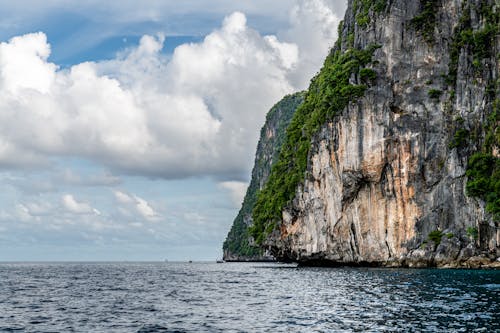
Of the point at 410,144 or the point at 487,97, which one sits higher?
the point at 487,97

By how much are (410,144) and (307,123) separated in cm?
2333

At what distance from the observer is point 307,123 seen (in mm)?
96188

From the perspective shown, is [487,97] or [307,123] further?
[307,123]

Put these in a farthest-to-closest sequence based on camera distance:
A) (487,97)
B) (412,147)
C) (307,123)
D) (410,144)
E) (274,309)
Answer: (307,123) → (410,144) → (412,147) → (487,97) → (274,309)

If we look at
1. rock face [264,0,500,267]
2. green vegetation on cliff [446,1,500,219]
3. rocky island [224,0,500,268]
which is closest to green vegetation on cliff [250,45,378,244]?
Answer: rocky island [224,0,500,268]

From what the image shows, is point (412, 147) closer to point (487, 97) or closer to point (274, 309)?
point (487, 97)

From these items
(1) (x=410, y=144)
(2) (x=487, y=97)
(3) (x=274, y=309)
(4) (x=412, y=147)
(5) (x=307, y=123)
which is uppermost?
(5) (x=307, y=123)

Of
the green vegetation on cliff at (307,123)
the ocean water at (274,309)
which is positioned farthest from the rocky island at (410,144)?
the ocean water at (274,309)

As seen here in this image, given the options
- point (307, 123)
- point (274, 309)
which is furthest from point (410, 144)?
point (274, 309)

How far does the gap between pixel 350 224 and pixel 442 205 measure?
45.8 ft

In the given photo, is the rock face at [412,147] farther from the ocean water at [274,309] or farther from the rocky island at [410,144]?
the ocean water at [274,309]

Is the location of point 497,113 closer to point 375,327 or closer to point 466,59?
point 466,59

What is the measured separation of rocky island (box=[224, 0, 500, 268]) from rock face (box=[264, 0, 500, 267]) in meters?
0.14

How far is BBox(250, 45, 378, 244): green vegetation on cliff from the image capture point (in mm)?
84062
